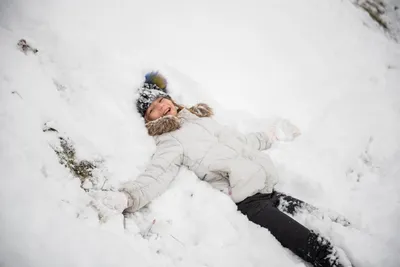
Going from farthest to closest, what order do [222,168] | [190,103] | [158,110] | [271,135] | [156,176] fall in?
[190,103] → [271,135] → [158,110] → [222,168] → [156,176]

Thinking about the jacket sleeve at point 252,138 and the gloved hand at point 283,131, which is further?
the gloved hand at point 283,131

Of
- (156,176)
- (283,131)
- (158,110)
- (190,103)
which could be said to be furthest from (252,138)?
(156,176)

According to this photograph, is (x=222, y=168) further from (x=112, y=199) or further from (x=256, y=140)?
(x=112, y=199)

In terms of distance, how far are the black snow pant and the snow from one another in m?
0.10

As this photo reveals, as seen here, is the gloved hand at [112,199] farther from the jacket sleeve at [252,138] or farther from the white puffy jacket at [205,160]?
the jacket sleeve at [252,138]

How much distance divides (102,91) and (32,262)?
1.84 meters

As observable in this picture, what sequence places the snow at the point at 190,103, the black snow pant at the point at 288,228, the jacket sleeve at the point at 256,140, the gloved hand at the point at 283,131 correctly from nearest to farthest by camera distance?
the snow at the point at 190,103 → the black snow pant at the point at 288,228 → the jacket sleeve at the point at 256,140 → the gloved hand at the point at 283,131

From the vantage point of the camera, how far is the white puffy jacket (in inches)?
92.0

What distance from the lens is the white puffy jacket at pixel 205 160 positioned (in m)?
2.34

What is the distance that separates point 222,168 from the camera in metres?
2.54

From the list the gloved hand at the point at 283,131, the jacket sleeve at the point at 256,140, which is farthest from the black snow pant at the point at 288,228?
the gloved hand at the point at 283,131

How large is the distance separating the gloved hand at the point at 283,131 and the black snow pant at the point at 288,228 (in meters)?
0.89

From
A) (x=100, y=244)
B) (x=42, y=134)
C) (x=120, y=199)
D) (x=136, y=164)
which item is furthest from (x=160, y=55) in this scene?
(x=100, y=244)

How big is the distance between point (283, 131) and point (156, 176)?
186cm
